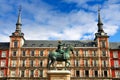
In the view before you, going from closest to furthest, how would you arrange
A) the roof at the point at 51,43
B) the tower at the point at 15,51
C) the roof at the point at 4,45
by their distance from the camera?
the tower at the point at 15,51 → the roof at the point at 4,45 → the roof at the point at 51,43

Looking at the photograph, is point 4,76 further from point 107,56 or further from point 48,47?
point 107,56

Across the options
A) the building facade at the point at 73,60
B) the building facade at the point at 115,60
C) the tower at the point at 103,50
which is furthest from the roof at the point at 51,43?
the building facade at the point at 115,60

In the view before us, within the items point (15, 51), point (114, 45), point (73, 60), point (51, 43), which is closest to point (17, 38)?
point (15, 51)

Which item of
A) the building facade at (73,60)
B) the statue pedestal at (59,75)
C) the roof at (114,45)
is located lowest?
the statue pedestal at (59,75)

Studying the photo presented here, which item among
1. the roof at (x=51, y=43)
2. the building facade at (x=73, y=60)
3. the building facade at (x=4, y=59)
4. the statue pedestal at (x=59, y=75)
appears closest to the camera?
the statue pedestal at (x=59, y=75)

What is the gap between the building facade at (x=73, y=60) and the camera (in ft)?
268

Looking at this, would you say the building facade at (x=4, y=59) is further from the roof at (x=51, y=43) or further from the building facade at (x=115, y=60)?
the building facade at (x=115, y=60)

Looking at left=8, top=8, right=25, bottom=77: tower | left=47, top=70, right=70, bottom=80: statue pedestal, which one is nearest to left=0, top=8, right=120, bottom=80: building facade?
left=8, top=8, right=25, bottom=77: tower

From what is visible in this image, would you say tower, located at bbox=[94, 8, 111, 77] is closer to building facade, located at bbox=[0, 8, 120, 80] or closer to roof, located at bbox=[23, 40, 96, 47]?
building facade, located at bbox=[0, 8, 120, 80]

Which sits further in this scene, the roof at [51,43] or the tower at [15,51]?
the roof at [51,43]

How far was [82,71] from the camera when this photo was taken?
8206 cm

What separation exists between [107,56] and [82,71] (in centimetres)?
924

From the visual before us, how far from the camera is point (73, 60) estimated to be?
274 ft

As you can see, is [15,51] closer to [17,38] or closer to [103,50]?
[17,38]
